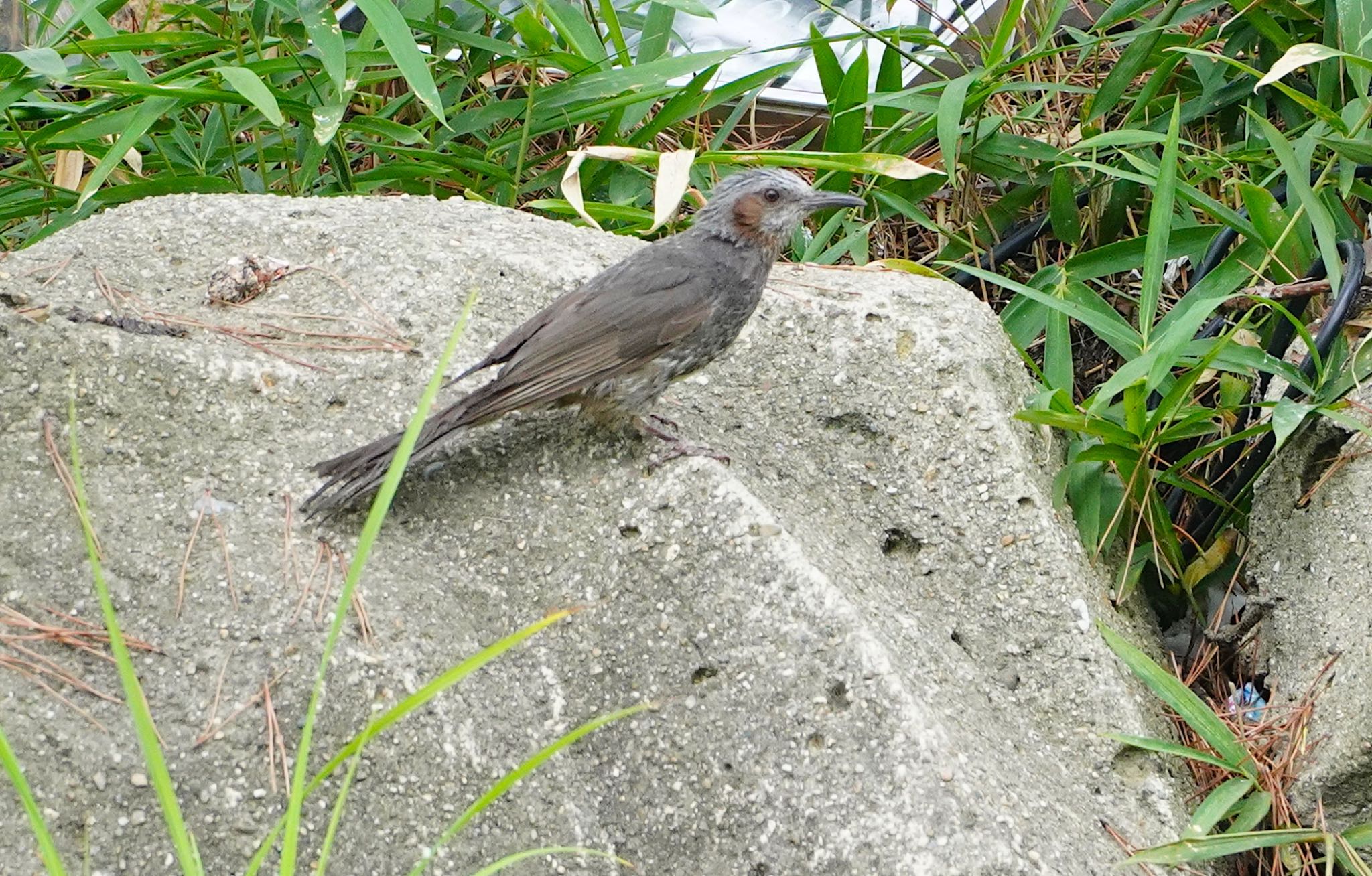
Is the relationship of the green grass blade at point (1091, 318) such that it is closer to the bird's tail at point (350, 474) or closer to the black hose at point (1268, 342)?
the black hose at point (1268, 342)

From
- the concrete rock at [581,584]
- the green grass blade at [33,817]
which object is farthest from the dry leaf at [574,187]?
the green grass blade at [33,817]

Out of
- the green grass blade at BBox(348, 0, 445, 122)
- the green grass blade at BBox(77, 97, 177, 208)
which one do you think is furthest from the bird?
the green grass blade at BBox(77, 97, 177, 208)

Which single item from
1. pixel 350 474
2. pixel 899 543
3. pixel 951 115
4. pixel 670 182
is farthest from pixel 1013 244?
pixel 350 474

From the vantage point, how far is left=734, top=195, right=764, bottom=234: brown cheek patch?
140 inches

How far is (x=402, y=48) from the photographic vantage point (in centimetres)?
378

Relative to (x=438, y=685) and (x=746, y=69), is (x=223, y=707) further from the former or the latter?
(x=746, y=69)

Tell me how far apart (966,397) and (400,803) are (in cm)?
155

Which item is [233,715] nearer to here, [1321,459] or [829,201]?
[829,201]

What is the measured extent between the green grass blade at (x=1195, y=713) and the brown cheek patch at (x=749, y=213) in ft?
4.61

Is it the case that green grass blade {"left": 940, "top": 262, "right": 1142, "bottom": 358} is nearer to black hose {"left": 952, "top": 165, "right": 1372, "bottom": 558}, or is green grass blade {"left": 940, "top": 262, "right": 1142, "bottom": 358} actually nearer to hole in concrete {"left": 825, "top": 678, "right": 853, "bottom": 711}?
black hose {"left": 952, "top": 165, "right": 1372, "bottom": 558}

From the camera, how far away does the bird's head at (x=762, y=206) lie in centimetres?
354

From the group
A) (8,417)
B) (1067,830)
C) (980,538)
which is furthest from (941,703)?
(8,417)

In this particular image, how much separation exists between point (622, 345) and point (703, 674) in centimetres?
88

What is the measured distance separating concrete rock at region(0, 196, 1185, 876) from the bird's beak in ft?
0.82
